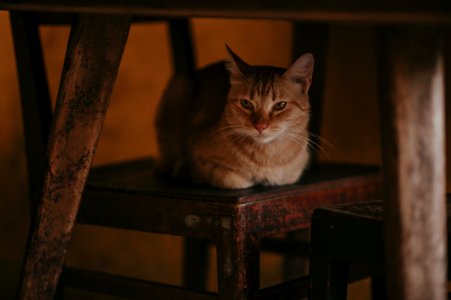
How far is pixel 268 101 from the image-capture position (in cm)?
175

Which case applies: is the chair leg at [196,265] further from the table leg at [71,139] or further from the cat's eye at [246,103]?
the table leg at [71,139]

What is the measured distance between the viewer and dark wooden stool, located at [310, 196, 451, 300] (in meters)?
1.24

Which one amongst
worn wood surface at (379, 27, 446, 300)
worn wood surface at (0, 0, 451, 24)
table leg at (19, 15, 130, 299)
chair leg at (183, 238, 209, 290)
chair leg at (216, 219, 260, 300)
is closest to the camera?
worn wood surface at (0, 0, 451, 24)

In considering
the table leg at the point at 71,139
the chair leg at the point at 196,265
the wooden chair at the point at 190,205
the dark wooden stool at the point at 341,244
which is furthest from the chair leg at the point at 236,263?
the chair leg at the point at 196,265

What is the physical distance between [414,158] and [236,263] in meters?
0.54

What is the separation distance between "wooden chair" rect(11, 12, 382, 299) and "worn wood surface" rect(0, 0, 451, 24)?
0.40 metres

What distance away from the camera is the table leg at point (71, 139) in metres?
1.39

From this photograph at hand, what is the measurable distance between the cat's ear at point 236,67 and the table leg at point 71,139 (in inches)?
16.2

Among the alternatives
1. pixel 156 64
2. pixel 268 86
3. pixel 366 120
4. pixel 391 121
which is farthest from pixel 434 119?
pixel 156 64

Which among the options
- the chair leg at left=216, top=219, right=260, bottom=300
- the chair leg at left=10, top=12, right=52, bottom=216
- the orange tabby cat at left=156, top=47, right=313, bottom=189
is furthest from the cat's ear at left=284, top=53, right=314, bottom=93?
the chair leg at left=10, top=12, right=52, bottom=216

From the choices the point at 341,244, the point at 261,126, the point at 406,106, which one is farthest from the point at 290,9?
the point at 261,126

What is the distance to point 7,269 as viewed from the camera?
2.15 metres

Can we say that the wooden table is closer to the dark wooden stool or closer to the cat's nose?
the dark wooden stool

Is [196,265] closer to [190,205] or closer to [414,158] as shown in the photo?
[190,205]
